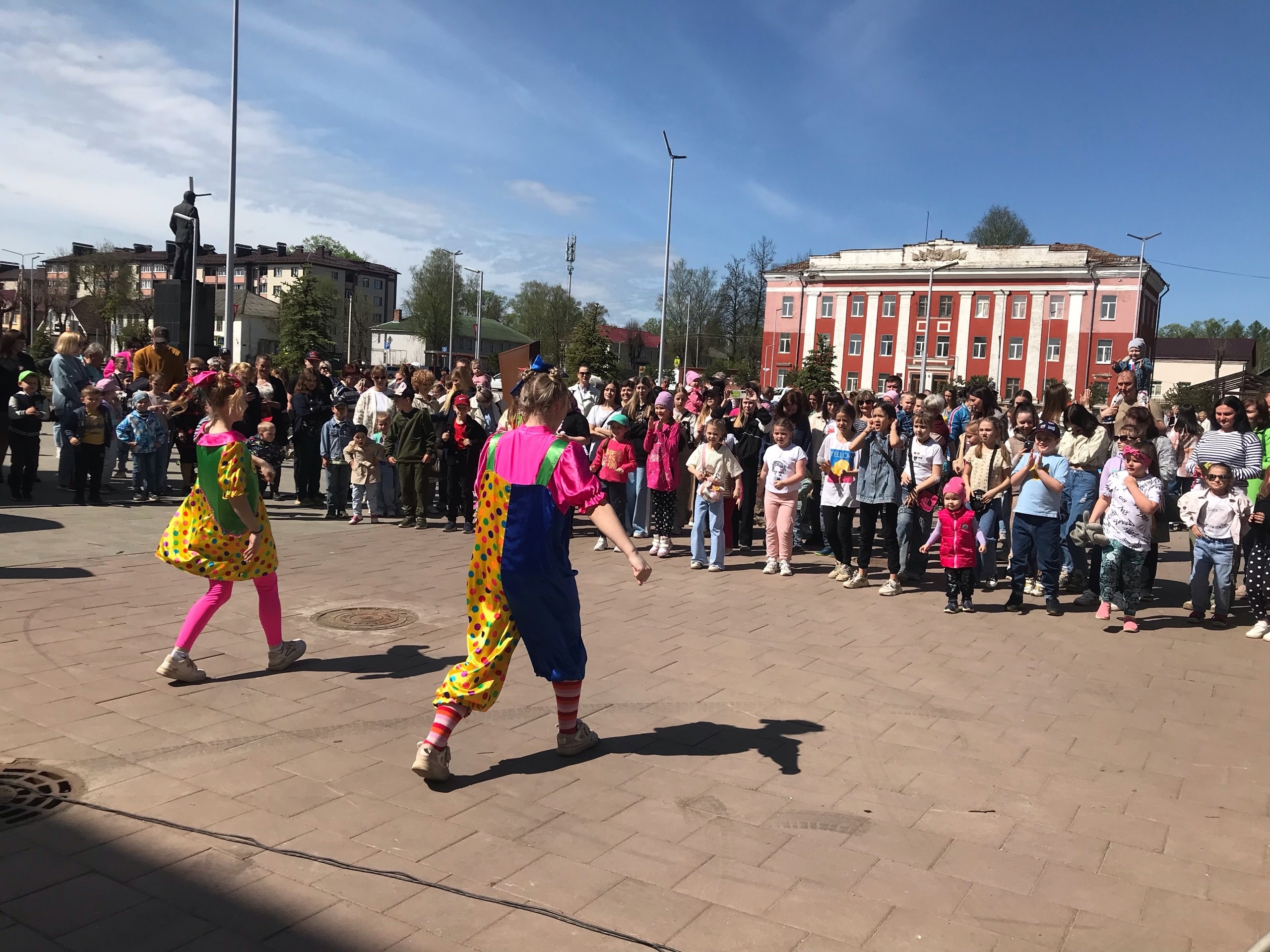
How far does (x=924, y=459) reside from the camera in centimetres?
990

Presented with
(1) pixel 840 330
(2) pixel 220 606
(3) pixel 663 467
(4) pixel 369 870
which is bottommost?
(4) pixel 369 870

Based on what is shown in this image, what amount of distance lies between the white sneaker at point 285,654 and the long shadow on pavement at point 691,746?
6.42ft

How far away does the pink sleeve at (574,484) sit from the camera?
14.4ft

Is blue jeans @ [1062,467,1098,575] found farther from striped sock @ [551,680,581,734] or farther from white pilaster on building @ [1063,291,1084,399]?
white pilaster on building @ [1063,291,1084,399]

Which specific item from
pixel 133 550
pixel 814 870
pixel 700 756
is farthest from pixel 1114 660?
pixel 133 550

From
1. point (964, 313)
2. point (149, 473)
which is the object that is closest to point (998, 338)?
point (964, 313)

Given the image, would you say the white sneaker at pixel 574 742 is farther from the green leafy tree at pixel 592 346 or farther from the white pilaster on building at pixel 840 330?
the white pilaster on building at pixel 840 330

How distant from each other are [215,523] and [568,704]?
2.46 m

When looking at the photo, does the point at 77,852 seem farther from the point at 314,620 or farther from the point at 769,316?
the point at 769,316

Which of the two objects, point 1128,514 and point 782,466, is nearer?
point 1128,514

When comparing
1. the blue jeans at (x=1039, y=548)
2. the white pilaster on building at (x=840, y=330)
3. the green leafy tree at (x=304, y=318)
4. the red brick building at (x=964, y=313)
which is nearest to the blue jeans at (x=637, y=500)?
the blue jeans at (x=1039, y=548)

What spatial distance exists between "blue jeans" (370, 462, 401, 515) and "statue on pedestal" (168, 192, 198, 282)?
8.01 m

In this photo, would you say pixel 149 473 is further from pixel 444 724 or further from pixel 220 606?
pixel 444 724

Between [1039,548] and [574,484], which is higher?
[574,484]
